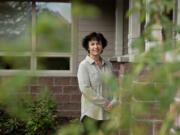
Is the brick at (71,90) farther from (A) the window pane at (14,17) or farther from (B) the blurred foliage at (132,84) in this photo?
(B) the blurred foliage at (132,84)

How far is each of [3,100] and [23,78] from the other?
0.12m

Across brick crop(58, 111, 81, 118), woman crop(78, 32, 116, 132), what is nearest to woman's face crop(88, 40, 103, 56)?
woman crop(78, 32, 116, 132)

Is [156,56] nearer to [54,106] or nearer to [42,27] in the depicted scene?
[42,27]

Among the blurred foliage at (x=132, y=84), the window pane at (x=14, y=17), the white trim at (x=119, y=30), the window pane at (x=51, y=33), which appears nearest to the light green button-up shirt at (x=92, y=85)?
the blurred foliage at (x=132, y=84)

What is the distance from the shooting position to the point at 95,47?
3.68 metres

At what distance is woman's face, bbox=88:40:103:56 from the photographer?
367 centimetres

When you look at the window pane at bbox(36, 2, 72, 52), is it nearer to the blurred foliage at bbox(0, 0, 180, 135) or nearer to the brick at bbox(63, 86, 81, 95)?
the blurred foliage at bbox(0, 0, 180, 135)

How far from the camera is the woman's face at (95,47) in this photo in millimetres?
3674

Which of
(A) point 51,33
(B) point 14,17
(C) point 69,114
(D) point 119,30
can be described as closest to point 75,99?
(C) point 69,114

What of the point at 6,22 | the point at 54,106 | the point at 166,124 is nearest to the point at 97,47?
the point at 54,106

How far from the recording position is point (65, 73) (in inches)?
264

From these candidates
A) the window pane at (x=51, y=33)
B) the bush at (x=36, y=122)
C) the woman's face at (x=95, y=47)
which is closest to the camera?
the window pane at (x=51, y=33)

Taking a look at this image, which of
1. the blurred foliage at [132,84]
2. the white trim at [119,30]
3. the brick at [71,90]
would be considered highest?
the white trim at [119,30]

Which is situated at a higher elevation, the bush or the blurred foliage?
the blurred foliage
